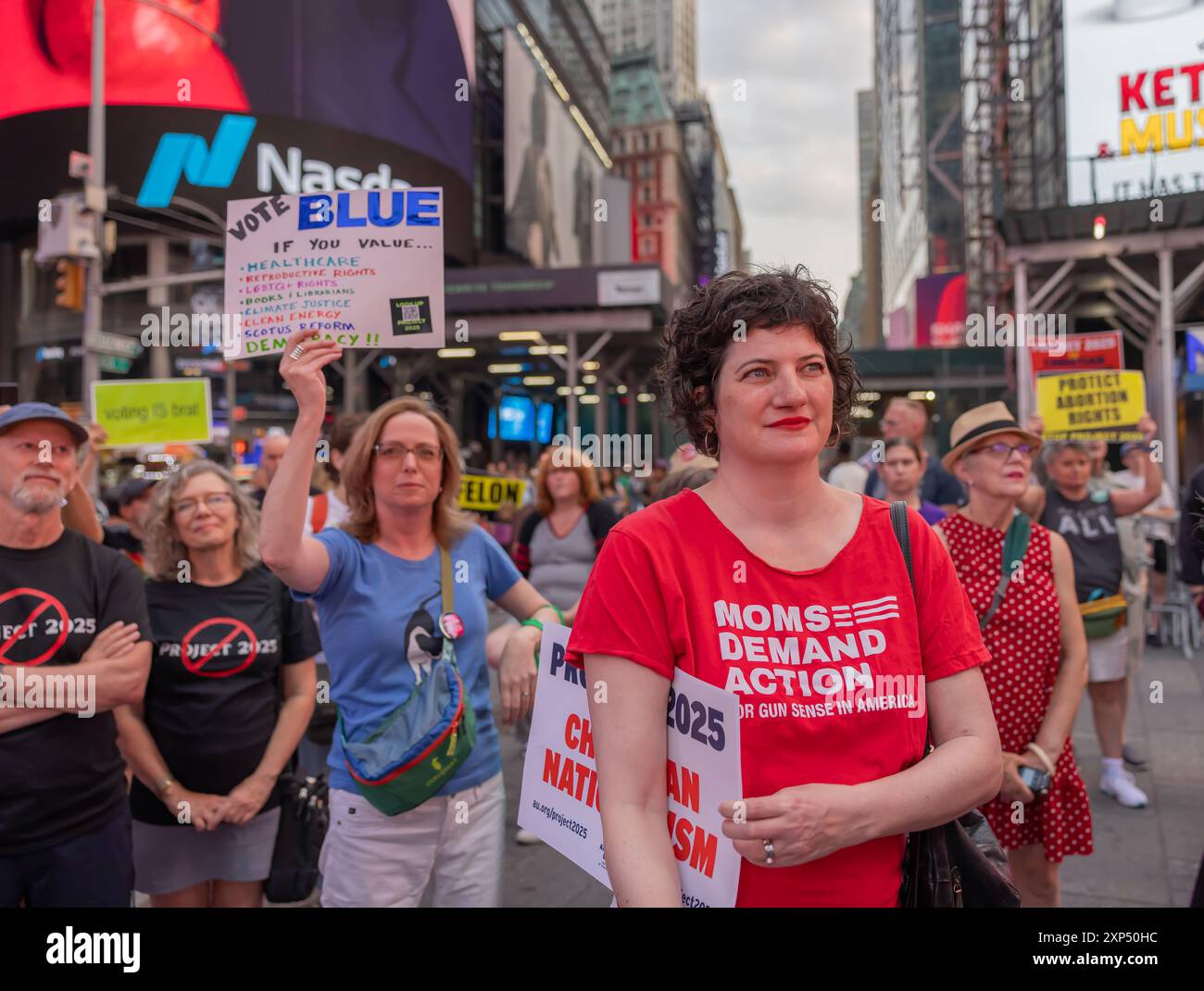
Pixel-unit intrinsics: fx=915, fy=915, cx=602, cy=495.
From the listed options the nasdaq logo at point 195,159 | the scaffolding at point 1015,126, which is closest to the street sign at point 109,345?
the scaffolding at point 1015,126

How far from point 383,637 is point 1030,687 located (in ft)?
7.16

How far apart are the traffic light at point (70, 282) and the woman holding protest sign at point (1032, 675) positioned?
10.1 metres

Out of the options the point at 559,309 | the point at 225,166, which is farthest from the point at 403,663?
the point at 225,166

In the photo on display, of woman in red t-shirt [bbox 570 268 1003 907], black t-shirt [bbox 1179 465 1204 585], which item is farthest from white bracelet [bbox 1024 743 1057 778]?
woman in red t-shirt [bbox 570 268 1003 907]

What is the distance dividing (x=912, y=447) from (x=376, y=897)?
4.29 metres

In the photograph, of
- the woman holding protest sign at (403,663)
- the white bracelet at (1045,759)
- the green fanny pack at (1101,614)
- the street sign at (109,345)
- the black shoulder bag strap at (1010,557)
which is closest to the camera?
the woman holding protest sign at (403,663)

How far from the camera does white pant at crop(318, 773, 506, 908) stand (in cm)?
272

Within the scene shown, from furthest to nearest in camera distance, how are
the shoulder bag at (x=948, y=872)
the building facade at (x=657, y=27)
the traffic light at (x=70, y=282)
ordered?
the building facade at (x=657, y=27) → the traffic light at (x=70, y=282) → the shoulder bag at (x=948, y=872)

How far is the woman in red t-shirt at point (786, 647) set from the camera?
159 centimetres

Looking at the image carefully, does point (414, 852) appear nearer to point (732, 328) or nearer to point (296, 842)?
point (296, 842)

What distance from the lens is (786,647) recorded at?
1631 millimetres

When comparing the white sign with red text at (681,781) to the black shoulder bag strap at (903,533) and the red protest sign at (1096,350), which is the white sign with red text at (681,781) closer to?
the black shoulder bag strap at (903,533)

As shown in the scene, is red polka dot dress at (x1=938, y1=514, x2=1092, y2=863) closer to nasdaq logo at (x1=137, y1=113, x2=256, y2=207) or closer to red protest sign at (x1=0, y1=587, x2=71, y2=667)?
red protest sign at (x1=0, y1=587, x2=71, y2=667)
